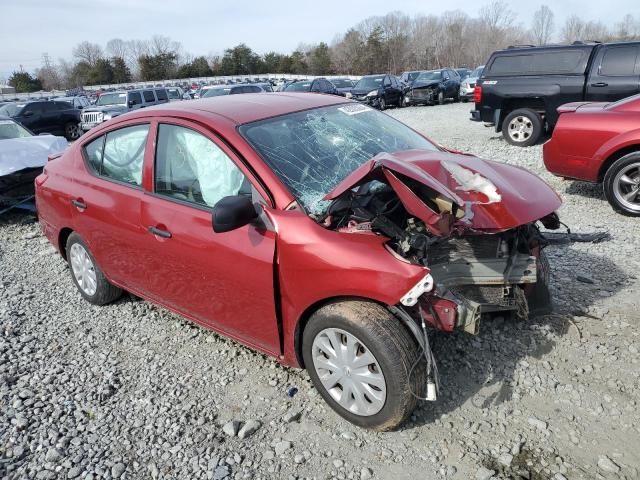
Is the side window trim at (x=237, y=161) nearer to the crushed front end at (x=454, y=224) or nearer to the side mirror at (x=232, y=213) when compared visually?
the side mirror at (x=232, y=213)

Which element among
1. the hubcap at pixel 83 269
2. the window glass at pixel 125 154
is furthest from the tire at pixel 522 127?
the hubcap at pixel 83 269

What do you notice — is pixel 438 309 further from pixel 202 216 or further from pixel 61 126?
pixel 61 126

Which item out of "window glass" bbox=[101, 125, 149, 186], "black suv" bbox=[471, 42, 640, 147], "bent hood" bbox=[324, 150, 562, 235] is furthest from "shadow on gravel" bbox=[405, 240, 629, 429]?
"black suv" bbox=[471, 42, 640, 147]

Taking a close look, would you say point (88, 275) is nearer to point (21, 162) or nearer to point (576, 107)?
point (21, 162)

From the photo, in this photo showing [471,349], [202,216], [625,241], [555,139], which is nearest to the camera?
[202,216]

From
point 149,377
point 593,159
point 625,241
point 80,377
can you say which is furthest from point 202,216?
point 593,159

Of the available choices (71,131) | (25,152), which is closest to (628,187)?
(25,152)

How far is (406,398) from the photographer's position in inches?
98.8

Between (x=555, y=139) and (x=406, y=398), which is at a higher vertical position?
(x=555, y=139)

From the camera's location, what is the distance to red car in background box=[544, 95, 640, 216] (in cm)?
555

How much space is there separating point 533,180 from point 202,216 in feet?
6.89

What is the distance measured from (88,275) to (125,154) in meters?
1.33

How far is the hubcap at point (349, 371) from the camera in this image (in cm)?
258

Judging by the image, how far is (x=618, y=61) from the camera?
352 inches
